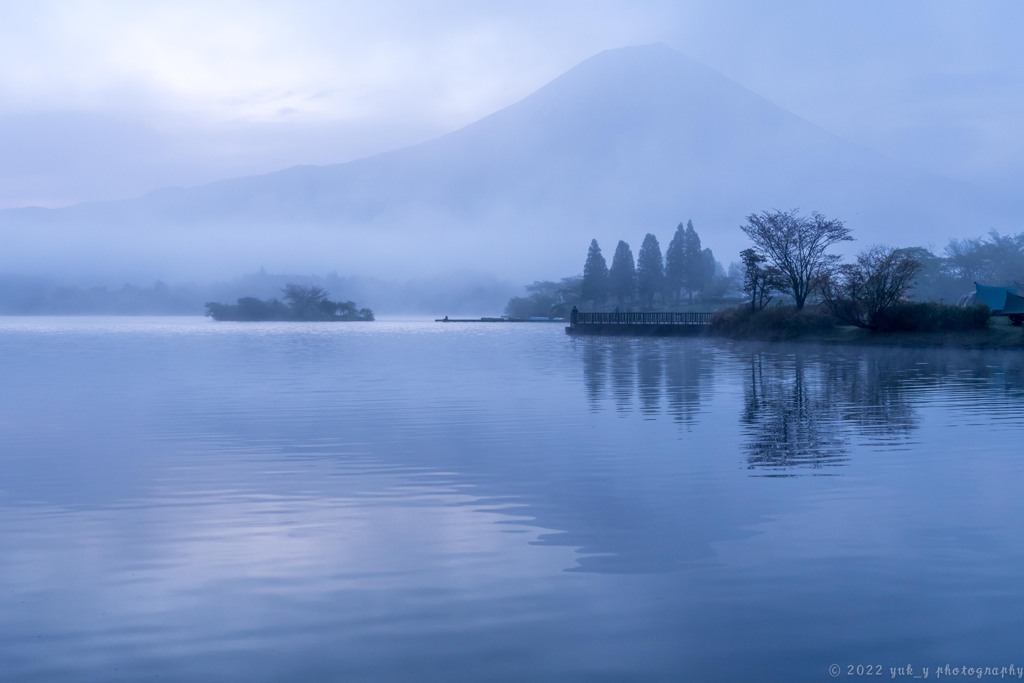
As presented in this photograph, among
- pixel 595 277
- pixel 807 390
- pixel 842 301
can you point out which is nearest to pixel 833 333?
pixel 842 301

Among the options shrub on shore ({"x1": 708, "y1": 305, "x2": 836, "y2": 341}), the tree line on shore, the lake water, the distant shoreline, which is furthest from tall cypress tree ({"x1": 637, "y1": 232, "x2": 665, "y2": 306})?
the lake water

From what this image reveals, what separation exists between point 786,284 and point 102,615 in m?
64.1

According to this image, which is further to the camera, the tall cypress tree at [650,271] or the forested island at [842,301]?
the tall cypress tree at [650,271]

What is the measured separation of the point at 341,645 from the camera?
614 cm

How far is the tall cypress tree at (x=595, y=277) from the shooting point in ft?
436

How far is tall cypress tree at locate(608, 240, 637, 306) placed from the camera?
135m

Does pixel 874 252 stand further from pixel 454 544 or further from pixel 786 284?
pixel 454 544

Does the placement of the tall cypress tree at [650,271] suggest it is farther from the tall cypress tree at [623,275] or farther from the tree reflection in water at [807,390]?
the tree reflection in water at [807,390]

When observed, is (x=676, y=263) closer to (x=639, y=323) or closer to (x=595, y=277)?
(x=595, y=277)

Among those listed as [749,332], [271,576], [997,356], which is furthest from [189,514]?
[749,332]

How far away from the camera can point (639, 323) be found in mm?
83812

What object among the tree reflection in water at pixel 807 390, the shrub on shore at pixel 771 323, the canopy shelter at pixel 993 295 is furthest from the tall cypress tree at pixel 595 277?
the tree reflection in water at pixel 807 390

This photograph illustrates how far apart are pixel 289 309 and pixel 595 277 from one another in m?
70.8

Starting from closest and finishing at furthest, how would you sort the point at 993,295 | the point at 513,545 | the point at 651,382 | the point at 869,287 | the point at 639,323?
the point at 513,545, the point at 651,382, the point at 869,287, the point at 993,295, the point at 639,323
